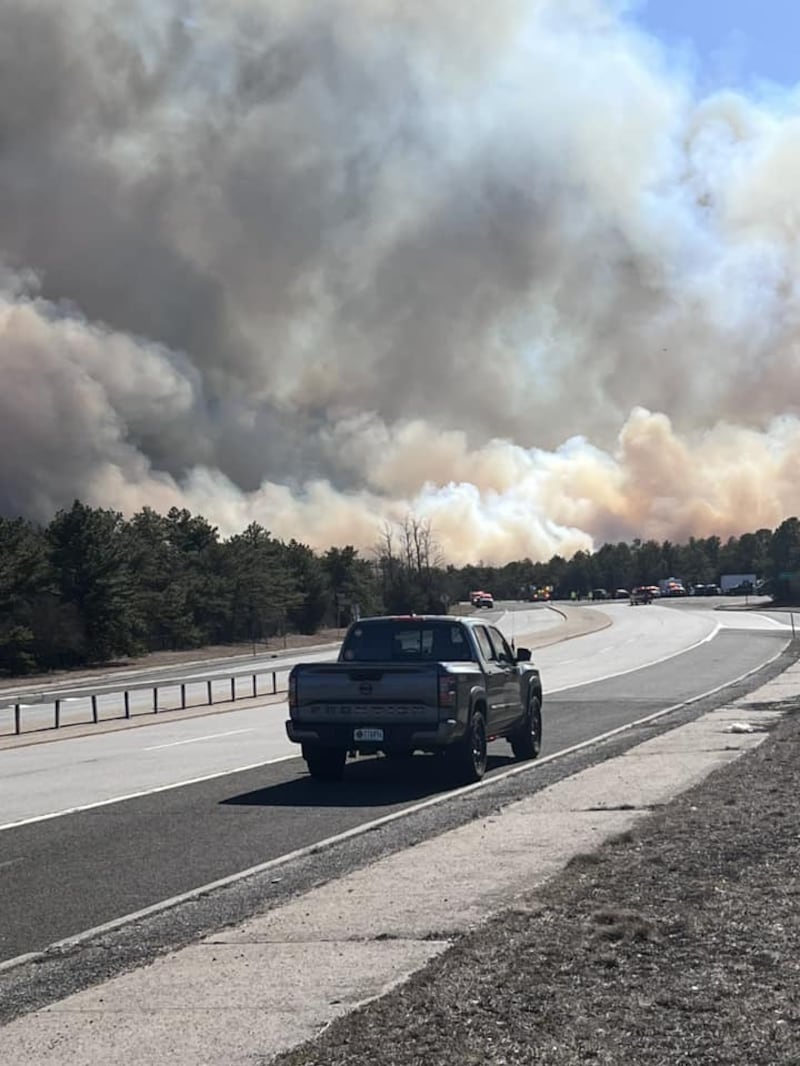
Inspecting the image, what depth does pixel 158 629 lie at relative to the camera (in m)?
91.2

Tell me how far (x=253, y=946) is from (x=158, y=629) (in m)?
85.0

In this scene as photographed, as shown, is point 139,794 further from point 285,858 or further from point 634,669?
point 634,669

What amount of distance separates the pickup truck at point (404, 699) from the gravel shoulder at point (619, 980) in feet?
19.1

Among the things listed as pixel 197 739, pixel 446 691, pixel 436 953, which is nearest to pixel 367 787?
pixel 446 691

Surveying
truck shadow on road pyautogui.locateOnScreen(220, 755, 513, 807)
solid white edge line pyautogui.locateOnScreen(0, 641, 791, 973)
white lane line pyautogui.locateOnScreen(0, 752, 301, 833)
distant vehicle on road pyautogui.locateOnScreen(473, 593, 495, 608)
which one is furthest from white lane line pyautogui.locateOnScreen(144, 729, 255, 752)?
distant vehicle on road pyautogui.locateOnScreen(473, 593, 495, 608)

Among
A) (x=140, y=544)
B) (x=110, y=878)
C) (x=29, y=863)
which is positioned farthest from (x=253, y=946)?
(x=140, y=544)

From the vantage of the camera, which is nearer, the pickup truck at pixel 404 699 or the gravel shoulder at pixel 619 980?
the gravel shoulder at pixel 619 980

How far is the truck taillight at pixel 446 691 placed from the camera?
15391mm

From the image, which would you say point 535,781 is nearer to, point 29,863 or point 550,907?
point 29,863

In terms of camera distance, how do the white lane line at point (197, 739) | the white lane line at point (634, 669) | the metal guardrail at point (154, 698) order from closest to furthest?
1. the white lane line at point (197, 739)
2. the metal guardrail at point (154, 698)
3. the white lane line at point (634, 669)

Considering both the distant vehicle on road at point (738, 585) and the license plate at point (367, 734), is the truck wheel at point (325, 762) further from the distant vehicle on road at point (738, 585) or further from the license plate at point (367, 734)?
the distant vehicle on road at point (738, 585)

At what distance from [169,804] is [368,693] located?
2570 mm

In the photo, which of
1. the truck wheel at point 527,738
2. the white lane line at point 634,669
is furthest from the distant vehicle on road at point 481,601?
the truck wheel at point 527,738

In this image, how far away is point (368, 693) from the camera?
51.4 feet
